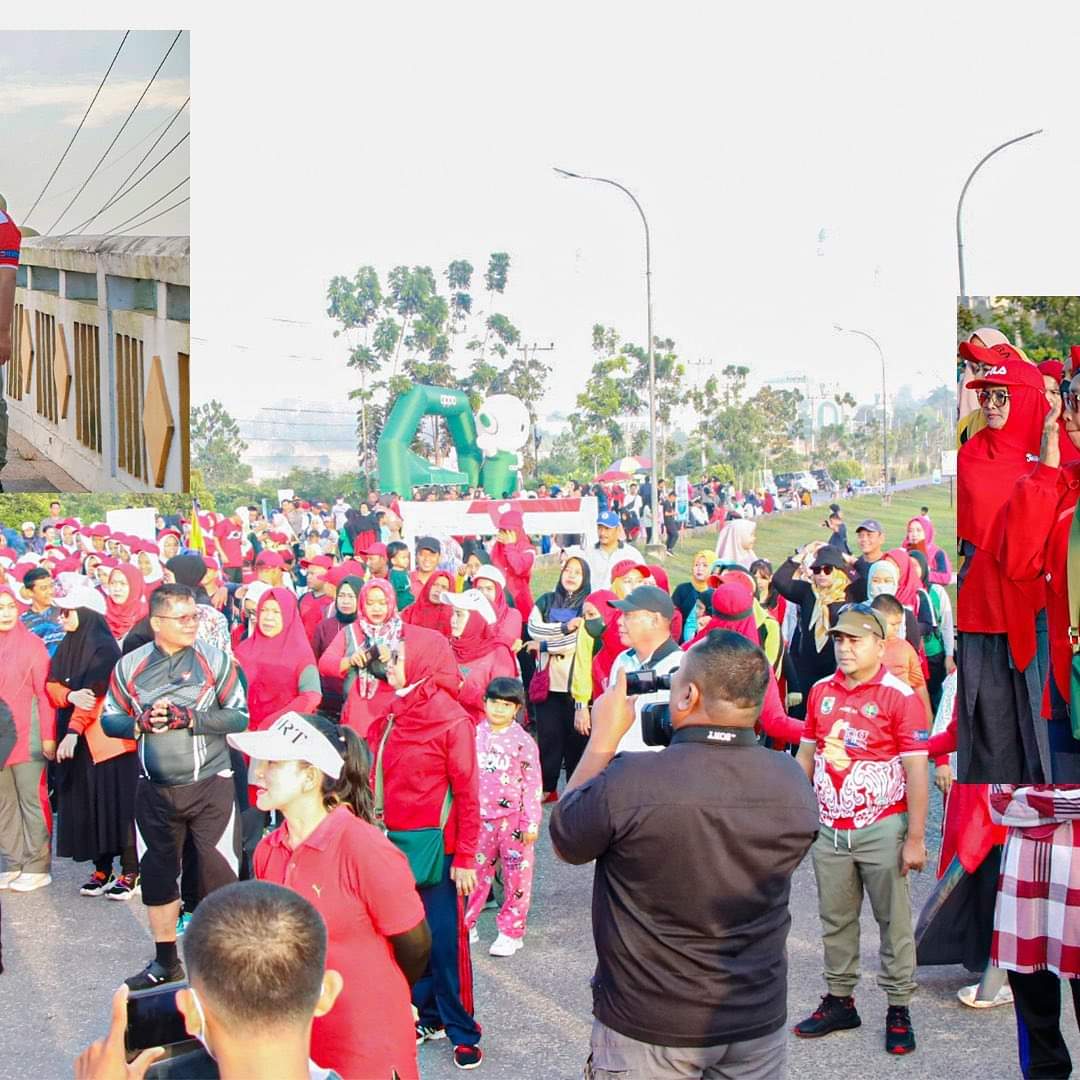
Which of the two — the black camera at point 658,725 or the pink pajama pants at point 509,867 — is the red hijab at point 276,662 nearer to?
the pink pajama pants at point 509,867

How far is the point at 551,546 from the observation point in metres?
9.29

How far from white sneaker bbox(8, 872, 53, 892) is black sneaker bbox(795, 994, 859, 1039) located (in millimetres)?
3709

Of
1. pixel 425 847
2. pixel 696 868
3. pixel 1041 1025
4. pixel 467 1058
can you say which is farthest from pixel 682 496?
pixel 696 868

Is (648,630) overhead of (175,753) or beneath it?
overhead

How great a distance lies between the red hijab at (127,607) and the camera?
686 centimetres

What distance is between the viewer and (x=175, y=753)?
5.02 meters

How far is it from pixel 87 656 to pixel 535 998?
9.12 ft

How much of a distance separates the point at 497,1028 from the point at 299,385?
4.91 meters

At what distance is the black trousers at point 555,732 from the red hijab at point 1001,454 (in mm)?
4851

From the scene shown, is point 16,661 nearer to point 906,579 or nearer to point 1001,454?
point 906,579

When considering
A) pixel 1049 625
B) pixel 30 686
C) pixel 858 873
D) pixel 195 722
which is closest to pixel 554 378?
pixel 30 686

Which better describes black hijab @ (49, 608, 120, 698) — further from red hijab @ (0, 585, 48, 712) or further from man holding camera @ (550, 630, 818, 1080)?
man holding camera @ (550, 630, 818, 1080)

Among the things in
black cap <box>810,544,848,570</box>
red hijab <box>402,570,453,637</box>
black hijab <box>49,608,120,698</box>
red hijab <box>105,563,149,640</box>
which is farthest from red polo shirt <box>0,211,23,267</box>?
black cap <box>810,544,848,570</box>

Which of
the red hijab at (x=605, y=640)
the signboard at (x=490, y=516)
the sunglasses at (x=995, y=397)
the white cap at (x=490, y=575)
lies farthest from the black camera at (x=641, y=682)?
the signboard at (x=490, y=516)
